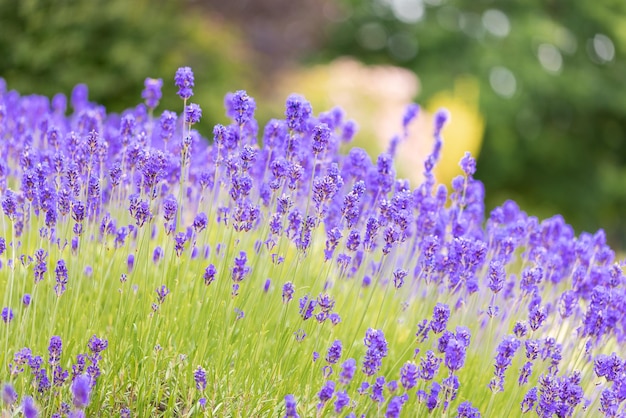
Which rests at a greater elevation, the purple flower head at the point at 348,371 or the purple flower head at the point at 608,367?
the purple flower head at the point at 608,367

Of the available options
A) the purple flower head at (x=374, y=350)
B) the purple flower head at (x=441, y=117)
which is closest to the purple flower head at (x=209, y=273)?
the purple flower head at (x=374, y=350)

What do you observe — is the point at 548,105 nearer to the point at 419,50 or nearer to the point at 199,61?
the point at 419,50

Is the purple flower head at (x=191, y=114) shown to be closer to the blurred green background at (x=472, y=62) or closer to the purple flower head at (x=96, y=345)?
the purple flower head at (x=96, y=345)

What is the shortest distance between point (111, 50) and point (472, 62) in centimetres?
987

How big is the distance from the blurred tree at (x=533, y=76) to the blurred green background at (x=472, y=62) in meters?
0.03

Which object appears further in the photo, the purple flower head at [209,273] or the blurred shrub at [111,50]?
the blurred shrub at [111,50]

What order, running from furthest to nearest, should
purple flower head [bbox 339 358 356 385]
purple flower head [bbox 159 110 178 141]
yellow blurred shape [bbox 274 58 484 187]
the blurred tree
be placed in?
the blurred tree, yellow blurred shape [bbox 274 58 484 187], purple flower head [bbox 159 110 178 141], purple flower head [bbox 339 358 356 385]

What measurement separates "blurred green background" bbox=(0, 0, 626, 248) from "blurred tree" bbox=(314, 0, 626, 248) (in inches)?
1.2

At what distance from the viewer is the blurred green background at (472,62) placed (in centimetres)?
1002

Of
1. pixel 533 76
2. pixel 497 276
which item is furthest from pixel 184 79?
pixel 533 76

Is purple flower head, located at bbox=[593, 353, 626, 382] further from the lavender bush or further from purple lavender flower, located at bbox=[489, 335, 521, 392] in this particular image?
purple lavender flower, located at bbox=[489, 335, 521, 392]

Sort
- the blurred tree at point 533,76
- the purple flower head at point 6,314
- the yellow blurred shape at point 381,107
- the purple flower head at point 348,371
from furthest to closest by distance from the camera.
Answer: the blurred tree at point 533,76, the yellow blurred shape at point 381,107, the purple flower head at point 6,314, the purple flower head at point 348,371

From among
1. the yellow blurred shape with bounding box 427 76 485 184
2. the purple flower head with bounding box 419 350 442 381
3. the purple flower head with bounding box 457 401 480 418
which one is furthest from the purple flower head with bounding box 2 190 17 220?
the yellow blurred shape with bounding box 427 76 485 184

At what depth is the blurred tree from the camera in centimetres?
1730
